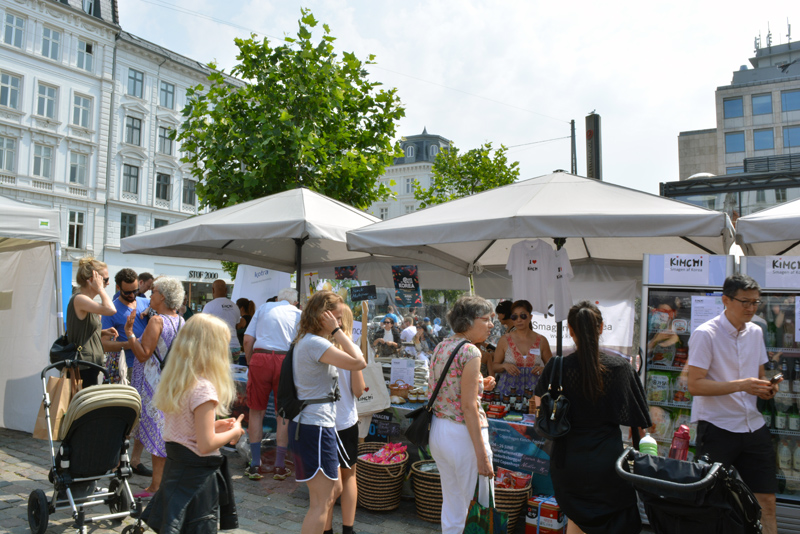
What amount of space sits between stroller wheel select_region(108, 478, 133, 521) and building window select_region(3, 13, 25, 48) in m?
31.7

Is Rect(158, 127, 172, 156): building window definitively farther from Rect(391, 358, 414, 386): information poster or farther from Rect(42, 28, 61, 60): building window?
Rect(391, 358, 414, 386): information poster

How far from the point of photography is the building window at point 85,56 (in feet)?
99.8

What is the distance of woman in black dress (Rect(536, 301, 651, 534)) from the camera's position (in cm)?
297

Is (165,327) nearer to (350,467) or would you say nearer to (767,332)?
(350,467)

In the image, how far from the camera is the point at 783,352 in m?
4.23

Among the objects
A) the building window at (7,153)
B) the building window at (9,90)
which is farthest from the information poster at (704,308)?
the building window at (9,90)

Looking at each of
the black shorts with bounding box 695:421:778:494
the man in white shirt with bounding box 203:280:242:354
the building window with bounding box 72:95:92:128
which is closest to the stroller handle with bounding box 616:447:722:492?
the black shorts with bounding box 695:421:778:494

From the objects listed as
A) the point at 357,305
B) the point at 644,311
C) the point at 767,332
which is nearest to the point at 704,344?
the point at 644,311

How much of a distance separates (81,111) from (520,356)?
106ft

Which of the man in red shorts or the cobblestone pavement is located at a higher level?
the man in red shorts

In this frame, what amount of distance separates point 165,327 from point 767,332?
457 centimetres

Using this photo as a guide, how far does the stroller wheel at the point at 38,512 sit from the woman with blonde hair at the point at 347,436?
1825mm

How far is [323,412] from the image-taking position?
3441mm

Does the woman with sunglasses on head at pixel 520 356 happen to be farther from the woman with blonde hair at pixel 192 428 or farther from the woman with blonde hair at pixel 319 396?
the woman with blonde hair at pixel 192 428
